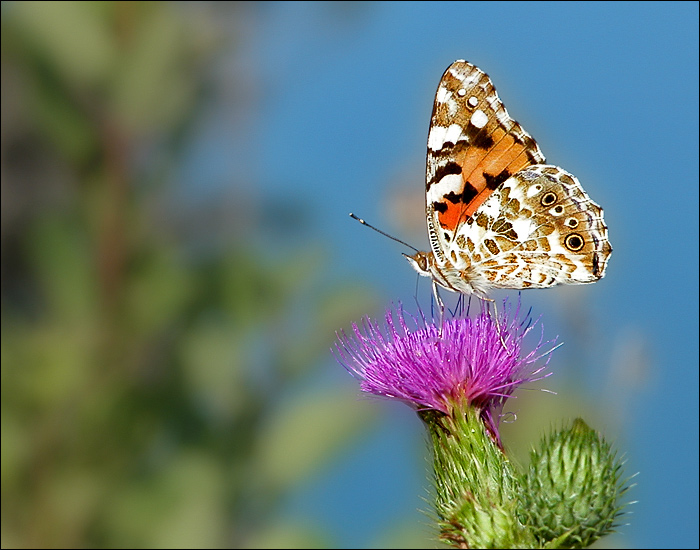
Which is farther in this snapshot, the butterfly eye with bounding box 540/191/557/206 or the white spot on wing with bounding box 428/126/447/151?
the white spot on wing with bounding box 428/126/447/151

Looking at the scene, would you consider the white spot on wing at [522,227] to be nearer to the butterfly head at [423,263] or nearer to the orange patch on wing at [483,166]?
the orange patch on wing at [483,166]

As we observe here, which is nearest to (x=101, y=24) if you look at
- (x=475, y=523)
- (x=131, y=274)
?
(x=131, y=274)

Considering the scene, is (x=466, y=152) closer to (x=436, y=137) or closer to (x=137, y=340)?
(x=436, y=137)

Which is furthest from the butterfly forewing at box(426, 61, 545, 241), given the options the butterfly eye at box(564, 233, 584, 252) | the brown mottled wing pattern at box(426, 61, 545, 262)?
the butterfly eye at box(564, 233, 584, 252)

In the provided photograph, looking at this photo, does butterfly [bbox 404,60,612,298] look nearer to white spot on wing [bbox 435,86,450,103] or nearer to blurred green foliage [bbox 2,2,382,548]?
white spot on wing [bbox 435,86,450,103]

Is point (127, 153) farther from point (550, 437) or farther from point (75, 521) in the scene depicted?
point (550, 437)

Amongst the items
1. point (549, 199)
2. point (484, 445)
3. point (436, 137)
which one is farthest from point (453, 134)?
point (484, 445)
